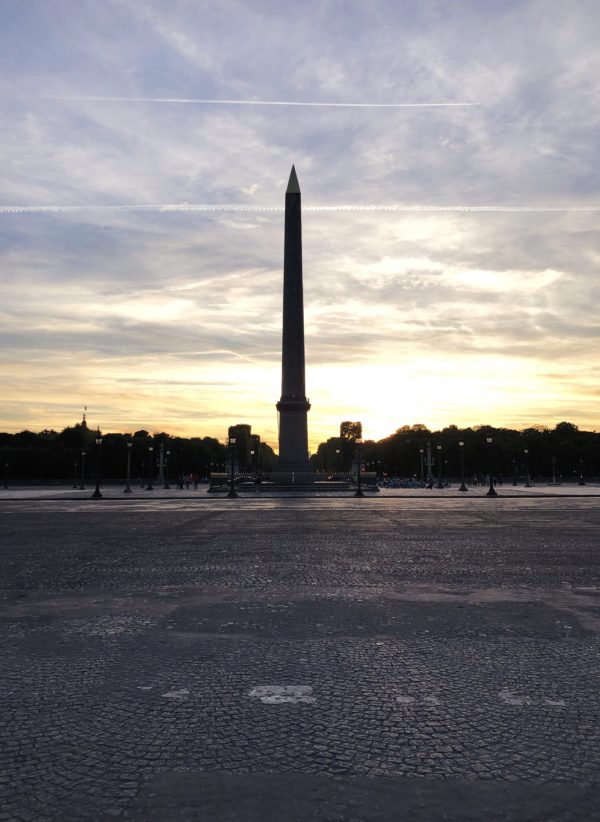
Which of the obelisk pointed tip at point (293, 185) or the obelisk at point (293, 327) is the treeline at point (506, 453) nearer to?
the obelisk at point (293, 327)

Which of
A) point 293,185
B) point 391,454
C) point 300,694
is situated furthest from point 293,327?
point 391,454

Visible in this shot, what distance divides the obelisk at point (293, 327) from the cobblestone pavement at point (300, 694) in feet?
129

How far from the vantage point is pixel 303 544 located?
13805 mm

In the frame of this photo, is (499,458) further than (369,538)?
Yes

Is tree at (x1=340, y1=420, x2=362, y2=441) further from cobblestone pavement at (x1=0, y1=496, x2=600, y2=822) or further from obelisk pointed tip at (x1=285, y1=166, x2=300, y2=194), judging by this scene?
cobblestone pavement at (x1=0, y1=496, x2=600, y2=822)

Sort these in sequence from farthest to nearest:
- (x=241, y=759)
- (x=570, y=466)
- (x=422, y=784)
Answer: (x=570, y=466) < (x=241, y=759) < (x=422, y=784)

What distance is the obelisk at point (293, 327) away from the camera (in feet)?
160

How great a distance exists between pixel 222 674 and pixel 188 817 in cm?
202

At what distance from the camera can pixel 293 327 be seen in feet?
160

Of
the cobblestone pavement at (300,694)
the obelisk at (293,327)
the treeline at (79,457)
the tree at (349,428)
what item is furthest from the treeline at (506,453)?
the cobblestone pavement at (300,694)

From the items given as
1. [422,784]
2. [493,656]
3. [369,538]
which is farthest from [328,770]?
[369,538]

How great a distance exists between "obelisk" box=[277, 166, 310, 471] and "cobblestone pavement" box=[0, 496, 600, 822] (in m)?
39.4

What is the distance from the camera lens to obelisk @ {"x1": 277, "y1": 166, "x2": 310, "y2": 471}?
1923 inches

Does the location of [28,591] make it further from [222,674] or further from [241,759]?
[241,759]
